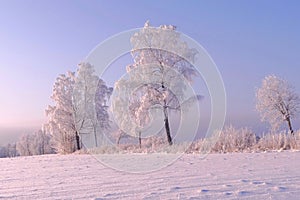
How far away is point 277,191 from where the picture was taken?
4.08 meters

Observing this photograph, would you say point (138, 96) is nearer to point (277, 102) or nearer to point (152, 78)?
point (152, 78)

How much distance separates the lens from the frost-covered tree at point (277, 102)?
121 feet

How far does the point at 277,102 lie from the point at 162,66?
798 inches

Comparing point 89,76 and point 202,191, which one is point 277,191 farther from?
point 89,76

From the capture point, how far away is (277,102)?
1463 inches

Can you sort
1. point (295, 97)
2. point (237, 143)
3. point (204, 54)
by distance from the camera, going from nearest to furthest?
point (237, 143)
point (204, 54)
point (295, 97)

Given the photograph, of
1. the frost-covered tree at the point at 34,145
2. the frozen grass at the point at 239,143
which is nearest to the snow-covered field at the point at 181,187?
the frozen grass at the point at 239,143

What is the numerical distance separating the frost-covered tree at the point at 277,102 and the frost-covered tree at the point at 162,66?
1826cm

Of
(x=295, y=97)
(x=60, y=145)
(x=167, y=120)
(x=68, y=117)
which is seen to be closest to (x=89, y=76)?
(x=68, y=117)

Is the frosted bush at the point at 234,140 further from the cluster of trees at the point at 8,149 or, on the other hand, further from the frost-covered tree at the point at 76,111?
the cluster of trees at the point at 8,149

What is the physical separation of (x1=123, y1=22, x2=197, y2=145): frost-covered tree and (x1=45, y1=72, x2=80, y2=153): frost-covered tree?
9.56 metres

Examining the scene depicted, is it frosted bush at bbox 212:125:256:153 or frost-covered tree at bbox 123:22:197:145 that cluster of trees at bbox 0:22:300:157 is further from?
frosted bush at bbox 212:125:256:153

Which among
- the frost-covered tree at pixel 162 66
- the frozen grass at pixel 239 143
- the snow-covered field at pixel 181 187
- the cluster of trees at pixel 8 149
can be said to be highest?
the frost-covered tree at pixel 162 66

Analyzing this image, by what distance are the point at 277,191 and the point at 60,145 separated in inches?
1099
